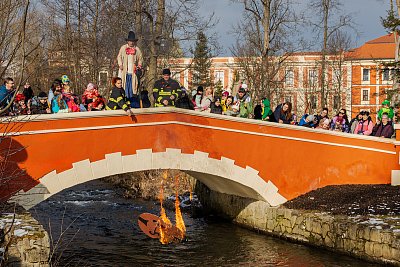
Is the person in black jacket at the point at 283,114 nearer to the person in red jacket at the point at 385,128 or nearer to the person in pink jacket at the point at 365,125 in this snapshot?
the person in pink jacket at the point at 365,125

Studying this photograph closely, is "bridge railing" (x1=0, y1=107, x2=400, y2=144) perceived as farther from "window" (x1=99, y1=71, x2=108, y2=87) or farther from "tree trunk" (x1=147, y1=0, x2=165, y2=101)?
"window" (x1=99, y1=71, x2=108, y2=87)

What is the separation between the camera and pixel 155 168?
48.9ft

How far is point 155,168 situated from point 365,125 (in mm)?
6909

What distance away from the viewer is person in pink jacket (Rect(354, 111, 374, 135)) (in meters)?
18.4

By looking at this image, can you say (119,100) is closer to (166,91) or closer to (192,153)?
(166,91)

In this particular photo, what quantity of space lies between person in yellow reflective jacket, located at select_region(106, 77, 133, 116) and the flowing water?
2.72 m

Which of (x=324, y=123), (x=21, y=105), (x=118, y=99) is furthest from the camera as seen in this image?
(x=324, y=123)

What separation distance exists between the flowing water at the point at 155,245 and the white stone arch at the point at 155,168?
81cm

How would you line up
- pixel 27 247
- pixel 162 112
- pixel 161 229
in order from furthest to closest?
pixel 161 229, pixel 162 112, pixel 27 247

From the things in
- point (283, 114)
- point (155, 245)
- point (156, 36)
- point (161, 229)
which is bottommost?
point (155, 245)

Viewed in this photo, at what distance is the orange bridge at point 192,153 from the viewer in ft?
43.1

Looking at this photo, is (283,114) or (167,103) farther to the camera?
(283,114)

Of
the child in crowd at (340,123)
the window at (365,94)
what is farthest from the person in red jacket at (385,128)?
the window at (365,94)

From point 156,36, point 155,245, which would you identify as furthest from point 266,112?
point 156,36
